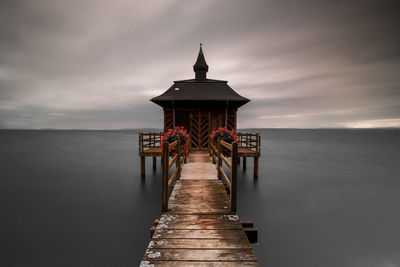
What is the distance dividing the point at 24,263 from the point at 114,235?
2.71 m

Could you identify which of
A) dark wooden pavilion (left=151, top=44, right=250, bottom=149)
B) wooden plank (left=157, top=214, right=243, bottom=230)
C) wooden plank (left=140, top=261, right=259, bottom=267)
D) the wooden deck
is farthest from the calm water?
dark wooden pavilion (left=151, top=44, right=250, bottom=149)

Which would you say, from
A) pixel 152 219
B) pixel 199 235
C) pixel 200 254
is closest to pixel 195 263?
pixel 200 254

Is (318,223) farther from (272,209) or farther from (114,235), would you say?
(114,235)

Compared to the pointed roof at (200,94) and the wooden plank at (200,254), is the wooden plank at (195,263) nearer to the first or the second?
the wooden plank at (200,254)

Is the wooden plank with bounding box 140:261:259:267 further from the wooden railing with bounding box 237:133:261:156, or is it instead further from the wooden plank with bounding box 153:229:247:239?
the wooden railing with bounding box 237:133:261:156

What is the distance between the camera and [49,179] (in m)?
15.7

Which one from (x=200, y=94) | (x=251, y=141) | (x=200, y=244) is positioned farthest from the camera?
(x=200, y=94)

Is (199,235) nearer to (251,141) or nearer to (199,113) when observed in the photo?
(251,141)

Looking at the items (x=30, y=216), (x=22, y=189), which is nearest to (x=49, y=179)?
(x=22, y=189)

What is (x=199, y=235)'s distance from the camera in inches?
141

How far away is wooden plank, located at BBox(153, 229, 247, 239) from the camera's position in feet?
11.5

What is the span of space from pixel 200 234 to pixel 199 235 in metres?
0.04

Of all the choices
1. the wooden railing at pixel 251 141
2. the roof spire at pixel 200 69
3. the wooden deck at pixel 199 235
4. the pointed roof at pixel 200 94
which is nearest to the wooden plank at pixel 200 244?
the wooden deck at pixel 199 235

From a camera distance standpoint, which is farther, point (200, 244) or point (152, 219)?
point (152, 219)
